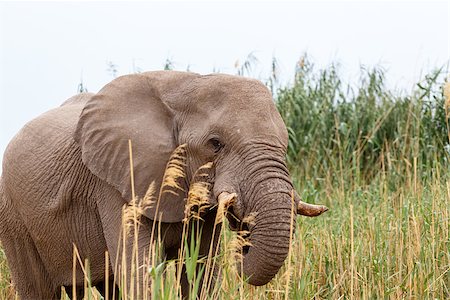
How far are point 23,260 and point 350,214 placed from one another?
2128 millimetres

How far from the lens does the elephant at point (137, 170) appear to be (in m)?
4.80

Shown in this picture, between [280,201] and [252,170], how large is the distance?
0.75ft

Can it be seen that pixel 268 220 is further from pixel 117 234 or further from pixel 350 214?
pixel 350 214

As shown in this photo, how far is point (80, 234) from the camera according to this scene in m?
5.86

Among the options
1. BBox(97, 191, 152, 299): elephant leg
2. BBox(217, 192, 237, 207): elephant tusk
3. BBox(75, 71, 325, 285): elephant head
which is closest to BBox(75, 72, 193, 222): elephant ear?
BBox(75, 71, 325, 285): elephant head

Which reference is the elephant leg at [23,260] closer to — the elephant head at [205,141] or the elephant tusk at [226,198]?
the elephant head at [205,141]

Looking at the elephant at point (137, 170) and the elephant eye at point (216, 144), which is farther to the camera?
the elephant eye at point (216, 144)

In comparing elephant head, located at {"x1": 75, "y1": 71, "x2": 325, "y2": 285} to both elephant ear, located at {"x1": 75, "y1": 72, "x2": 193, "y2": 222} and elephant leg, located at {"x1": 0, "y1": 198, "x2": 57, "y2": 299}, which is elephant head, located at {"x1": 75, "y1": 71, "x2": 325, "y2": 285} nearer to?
elephant ear, located at {"x1": 75, "y1": 72, "x2": 193, "y2": 222}

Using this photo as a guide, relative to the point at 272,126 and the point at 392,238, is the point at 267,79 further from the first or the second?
the point at 272,126

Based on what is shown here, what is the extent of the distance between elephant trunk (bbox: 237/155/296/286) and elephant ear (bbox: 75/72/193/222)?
2.11 feet

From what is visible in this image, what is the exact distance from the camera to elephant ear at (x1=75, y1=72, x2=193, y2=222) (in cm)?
530

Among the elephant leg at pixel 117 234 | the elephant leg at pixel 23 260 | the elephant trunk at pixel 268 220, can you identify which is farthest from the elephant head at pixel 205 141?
the elephant leg at pixel 23 260

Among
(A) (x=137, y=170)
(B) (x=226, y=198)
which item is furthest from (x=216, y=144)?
(A) (x=137, y=170)

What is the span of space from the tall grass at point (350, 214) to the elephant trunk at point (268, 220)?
0.35ft
